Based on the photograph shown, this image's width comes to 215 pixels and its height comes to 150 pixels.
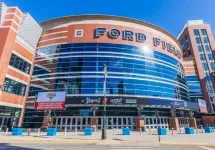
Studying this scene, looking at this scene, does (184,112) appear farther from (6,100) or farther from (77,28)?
(6,100)

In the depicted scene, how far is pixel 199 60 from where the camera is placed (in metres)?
62.8

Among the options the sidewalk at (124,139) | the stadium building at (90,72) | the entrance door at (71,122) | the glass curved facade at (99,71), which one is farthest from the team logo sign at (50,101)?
the sidewalk at (124,139)

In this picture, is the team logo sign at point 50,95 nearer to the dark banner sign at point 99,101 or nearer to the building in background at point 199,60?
the dark banner sign at point 99,101

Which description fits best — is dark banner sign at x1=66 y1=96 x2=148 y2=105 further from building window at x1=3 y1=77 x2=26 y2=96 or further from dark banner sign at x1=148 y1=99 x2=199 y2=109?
building window at x1=3 y1=77 x2=26 y2=96

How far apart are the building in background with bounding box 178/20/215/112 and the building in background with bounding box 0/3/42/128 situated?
54.0m

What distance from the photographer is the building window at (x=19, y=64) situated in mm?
31520

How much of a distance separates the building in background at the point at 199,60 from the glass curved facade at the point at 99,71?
23713 mm

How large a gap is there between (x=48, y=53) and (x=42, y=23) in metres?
10.2

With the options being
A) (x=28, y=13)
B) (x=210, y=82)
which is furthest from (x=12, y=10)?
(x=210, y=82)

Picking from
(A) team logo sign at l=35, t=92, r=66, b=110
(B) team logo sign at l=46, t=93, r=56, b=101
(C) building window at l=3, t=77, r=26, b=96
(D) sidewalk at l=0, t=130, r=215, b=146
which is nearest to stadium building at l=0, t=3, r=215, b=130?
(C) building window at l=3, t=77, r=26, b=96

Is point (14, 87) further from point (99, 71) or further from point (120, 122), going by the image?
point (120, 122)

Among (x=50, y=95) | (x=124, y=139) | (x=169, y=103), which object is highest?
(x=50, y=95)

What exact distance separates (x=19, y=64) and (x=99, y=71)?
17249 millimetres

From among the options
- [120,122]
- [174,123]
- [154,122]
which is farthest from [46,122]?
[174,123]
